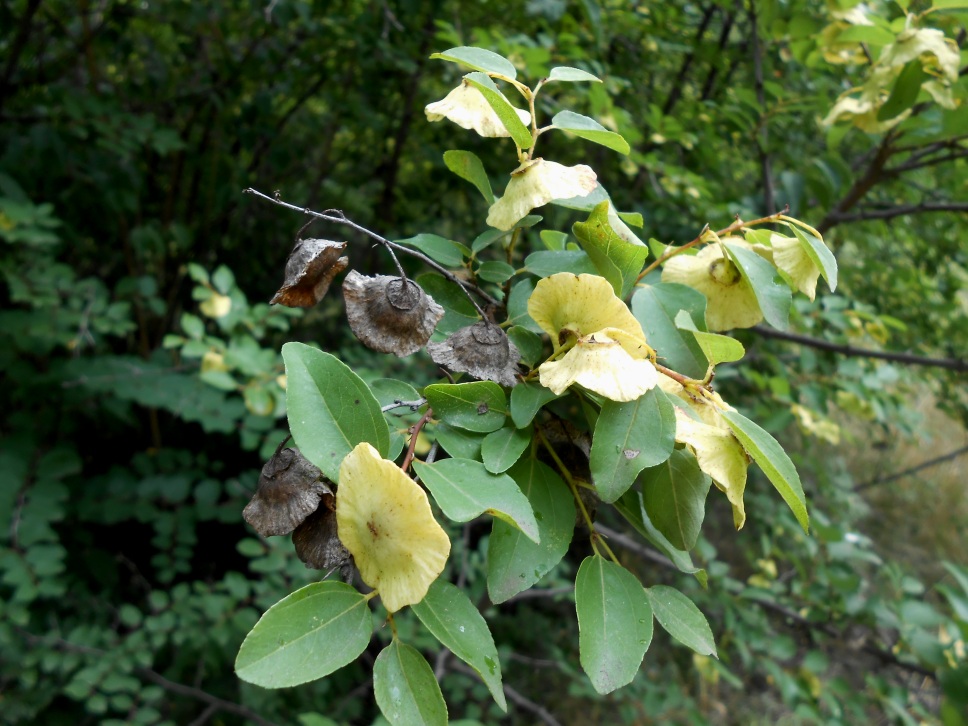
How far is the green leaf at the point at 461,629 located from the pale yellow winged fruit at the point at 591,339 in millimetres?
150

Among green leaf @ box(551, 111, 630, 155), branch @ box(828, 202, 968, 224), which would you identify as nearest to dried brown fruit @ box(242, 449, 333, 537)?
green leaf @ box(551, 111, 630, 155)

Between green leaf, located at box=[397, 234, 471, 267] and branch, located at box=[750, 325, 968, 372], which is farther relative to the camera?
branch, located at box=[750, 325, 968, 372]

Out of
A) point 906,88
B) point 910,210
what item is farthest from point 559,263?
point 910,210

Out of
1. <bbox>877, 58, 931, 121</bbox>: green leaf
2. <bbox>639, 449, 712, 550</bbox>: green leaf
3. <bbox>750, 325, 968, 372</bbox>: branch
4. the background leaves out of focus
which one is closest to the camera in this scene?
<bbox>639, 449, 712, 550</bbox>: green leaf

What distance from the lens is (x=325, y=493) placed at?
1.48 feet

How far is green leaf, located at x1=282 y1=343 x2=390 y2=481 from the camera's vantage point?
1.37 feet

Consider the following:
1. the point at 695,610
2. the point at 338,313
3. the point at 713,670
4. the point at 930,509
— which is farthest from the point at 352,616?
the point at 930,509

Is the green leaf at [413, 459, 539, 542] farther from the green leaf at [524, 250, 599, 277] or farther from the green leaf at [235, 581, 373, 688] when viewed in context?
the green leaf at [524, 250, 599, 277]

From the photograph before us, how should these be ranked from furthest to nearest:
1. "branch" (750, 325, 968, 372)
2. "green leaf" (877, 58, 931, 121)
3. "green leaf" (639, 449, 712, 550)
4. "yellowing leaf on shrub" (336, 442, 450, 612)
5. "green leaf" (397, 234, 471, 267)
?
"branch" (750, 325, 968, 372) < "green leaf" (877, 58, 931, 121) < "green leaf" (397, 234, 471, 267) < "green leaf" (639, 449, 712, 550) < "yellowing leaf on shrub" (336, 442, 450, 612)

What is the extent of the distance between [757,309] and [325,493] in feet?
1.28

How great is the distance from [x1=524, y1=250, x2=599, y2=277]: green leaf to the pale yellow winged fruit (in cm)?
8

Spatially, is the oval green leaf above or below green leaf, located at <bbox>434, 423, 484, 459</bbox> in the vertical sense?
above

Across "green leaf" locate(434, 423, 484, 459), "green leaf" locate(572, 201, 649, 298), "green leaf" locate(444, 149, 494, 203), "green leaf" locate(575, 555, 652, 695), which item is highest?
"green leaf" locate(444, 149, 494, 203)

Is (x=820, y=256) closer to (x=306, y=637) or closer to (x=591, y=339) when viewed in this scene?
(x=591, y=339)
